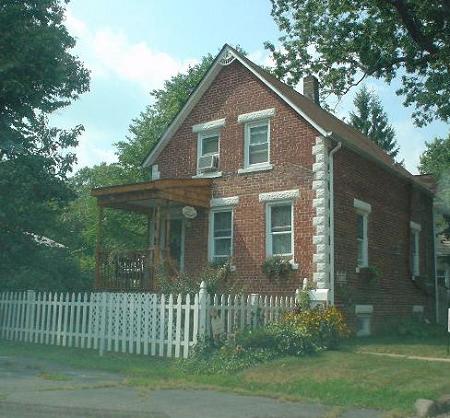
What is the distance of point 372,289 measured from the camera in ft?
58.5

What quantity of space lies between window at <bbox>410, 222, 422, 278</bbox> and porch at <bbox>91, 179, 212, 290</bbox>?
25.7ft

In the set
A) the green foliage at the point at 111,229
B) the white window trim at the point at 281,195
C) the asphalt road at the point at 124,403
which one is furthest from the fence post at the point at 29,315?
the green foliage at the point at 111,229

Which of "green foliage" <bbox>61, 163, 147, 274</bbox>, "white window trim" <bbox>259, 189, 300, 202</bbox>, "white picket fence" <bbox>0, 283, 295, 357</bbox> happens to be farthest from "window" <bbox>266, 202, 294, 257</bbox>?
"green foliage" <bbox>61, 163, 147, 274</bbox>

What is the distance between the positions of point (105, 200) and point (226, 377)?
338 inches

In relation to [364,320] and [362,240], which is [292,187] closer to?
[362,240]

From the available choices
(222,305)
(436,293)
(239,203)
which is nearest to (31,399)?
(222,305)

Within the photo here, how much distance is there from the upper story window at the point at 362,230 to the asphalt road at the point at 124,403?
9710 millimetres

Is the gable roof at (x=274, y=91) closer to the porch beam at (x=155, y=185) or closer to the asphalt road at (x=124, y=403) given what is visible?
the porch beam at (x=155, y=185)

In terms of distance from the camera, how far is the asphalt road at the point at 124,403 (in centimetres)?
744

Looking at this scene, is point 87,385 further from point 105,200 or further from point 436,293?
point 436,293

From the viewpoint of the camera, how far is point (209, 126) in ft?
62.6

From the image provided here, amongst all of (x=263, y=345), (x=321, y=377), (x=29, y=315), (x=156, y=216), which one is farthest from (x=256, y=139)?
(x=321, y=377)

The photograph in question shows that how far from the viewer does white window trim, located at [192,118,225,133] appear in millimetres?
18848

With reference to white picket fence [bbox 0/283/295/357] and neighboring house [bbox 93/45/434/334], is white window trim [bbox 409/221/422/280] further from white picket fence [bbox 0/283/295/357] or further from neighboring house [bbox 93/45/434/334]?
white picket fence [bbox 0/283/295/357]
